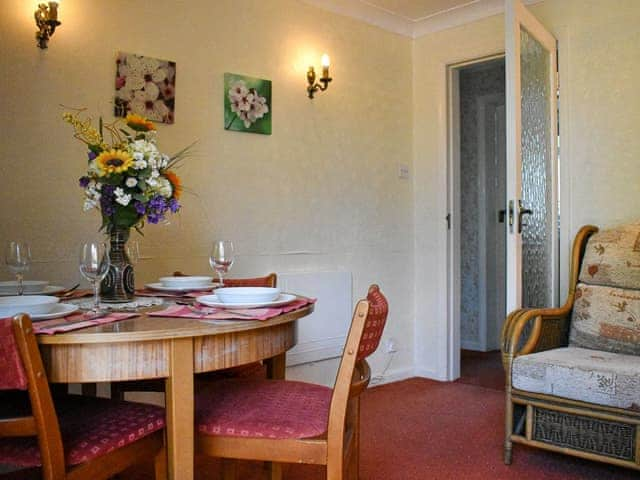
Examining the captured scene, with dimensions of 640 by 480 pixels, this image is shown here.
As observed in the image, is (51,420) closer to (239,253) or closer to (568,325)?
(239,253)

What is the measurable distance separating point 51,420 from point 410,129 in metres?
3.24

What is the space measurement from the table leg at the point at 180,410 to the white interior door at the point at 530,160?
179cm

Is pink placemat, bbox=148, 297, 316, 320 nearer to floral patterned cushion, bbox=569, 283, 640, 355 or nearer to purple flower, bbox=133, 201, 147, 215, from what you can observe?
purple flower, bbox=133, 201, 147, 215

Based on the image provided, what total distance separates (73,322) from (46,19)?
1.50m

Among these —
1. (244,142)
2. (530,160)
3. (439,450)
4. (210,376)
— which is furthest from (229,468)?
(530,160)

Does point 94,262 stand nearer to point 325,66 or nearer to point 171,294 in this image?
point 171,294

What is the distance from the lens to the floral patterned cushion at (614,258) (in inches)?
108

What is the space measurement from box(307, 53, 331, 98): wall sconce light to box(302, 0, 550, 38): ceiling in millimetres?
378

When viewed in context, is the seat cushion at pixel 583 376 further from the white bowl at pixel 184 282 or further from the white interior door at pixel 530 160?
the white bowl at pixel 184 282

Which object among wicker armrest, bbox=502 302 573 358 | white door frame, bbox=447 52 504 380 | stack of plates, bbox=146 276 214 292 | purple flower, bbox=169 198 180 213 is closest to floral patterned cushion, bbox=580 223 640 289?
wicker armrest, bbox=502 302 573 358

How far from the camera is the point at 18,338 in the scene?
1227 millimetres

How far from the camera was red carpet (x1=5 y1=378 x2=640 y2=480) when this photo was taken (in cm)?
245

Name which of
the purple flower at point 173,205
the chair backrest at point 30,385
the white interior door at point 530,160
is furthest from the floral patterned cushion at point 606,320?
the chair backrest at point 30,385

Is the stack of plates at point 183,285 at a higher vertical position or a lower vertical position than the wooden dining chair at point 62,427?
higher
